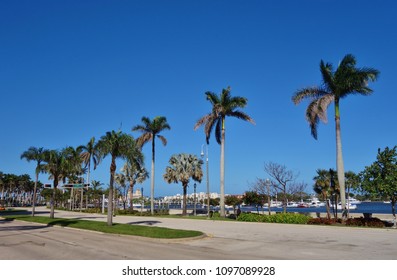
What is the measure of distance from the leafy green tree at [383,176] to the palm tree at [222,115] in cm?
1369

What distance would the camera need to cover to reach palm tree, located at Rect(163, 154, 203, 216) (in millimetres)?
50031

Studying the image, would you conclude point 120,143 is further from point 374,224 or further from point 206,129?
point 374,224

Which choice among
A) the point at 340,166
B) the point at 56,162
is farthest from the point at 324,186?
the point at 56,162

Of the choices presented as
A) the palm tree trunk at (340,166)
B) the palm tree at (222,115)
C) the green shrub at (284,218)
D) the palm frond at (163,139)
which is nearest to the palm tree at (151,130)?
the palm frond at (163,139)

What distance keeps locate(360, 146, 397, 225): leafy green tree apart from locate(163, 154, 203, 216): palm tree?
27.2 metres

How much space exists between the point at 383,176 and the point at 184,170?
29.2 metres

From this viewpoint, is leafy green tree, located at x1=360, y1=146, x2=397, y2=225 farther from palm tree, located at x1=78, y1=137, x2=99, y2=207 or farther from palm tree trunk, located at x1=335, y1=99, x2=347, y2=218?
palm tree, located at x1=78, y1=137, x2=99, y2=207

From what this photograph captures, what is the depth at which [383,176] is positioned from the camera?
2588cm

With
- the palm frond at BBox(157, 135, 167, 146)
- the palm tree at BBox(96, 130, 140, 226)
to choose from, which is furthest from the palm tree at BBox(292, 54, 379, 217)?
the palm frond at BBox(157, 135, 167, 146)

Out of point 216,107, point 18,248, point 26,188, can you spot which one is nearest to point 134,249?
point 18,248

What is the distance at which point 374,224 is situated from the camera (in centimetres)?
2428

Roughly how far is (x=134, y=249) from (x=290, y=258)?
20.5ft

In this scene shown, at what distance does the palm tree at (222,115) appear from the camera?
36.7 meters

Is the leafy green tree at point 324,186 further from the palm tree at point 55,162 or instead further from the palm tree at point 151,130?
the palm tree at point 55,162
